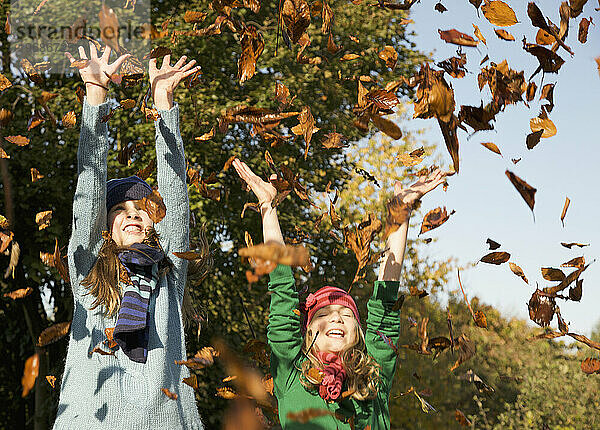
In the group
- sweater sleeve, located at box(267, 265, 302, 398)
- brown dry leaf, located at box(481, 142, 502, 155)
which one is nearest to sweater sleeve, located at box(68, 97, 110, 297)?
sweater sleeve, located at box(267, 265, 302, 398)

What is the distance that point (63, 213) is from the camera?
6.05 meters

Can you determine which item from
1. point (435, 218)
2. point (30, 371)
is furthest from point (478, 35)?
point (30, 371)

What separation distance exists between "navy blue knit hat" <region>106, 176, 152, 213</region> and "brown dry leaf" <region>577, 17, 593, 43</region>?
1.52 metres

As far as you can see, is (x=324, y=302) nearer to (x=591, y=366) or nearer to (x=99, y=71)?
(x=591, y=366)

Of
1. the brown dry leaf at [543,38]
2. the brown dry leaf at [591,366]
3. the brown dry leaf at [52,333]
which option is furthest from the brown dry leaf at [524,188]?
the brown dry leaf at [52,333]

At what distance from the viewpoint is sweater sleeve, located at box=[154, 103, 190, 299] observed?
2.09 metres

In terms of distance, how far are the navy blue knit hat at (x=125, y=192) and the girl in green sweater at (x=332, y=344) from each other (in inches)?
13.9

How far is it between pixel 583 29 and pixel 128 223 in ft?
5.27

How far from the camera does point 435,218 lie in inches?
85.4

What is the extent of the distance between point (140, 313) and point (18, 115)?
4.77 meters

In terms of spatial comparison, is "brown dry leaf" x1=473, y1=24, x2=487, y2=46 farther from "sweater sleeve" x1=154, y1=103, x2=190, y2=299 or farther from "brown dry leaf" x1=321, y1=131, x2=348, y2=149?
"sweater sleeve" x1=154, y1=103, x2=190, y2=299

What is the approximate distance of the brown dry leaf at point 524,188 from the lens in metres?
1.66

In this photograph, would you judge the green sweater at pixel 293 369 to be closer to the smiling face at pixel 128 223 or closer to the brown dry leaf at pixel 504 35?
the smiling face at pixel 128 223

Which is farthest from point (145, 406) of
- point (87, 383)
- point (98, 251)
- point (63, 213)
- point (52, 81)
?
point (52, 81)
